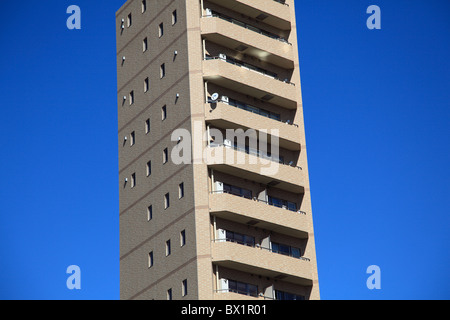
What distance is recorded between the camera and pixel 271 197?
9312cm

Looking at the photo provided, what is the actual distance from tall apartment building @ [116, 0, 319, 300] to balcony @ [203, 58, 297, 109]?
0.36 ft

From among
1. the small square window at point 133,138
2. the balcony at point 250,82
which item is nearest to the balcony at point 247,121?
the balcony at point 250,82

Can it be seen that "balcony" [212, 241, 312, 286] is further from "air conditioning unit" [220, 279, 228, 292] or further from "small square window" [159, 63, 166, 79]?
"small square window" [159, 63, 166, 79]

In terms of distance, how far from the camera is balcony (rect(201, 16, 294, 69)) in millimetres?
93250

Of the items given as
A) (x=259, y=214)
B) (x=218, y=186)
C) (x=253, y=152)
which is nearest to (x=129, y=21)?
(x=253, y=152)

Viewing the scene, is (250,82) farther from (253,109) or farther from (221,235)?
(221,235)

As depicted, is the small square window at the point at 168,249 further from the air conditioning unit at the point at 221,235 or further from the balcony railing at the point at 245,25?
the balcony railing at the point at 245,25

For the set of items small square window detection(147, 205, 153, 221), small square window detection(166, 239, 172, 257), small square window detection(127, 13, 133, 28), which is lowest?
small square window detection(166, 239, 172, 257)

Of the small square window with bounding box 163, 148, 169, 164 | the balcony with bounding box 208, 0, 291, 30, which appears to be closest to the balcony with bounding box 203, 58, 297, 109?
the balcony with bounding box 208, 0, 291, 30

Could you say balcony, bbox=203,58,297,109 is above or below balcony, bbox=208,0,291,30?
below

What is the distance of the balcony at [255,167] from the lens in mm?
88250

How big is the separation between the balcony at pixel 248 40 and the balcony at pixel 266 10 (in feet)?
3.82
